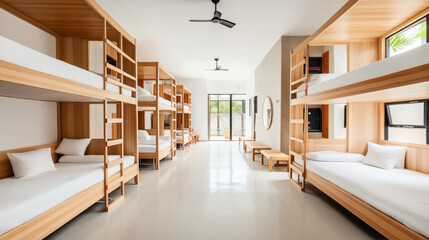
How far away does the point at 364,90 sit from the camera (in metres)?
2.02

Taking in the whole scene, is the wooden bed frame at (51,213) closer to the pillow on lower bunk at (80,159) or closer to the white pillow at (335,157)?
the pillow on lower bunk at (80,159)

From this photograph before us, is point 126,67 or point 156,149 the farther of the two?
point 156,149

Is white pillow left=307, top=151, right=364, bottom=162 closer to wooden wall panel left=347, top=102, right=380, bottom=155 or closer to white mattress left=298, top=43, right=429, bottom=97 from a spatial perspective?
wooden wall panel left=347, top=102, right=380, bottom=155

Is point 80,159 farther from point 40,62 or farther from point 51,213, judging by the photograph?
point 40,62

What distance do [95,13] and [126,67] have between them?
3.63 ft

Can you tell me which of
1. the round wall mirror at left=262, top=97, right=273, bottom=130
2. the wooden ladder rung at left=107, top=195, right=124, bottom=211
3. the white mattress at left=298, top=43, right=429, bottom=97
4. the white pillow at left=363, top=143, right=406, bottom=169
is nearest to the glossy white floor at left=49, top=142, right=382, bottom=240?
the wooden ladder rung at left=107, top=195, right=124, bottom=211

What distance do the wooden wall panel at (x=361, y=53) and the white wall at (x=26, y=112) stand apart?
16.1 feet

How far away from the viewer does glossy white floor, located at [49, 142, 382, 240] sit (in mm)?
1995

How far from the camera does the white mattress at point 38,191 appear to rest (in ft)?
4.67

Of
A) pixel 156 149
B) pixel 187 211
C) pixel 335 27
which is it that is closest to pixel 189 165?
pixel 156 149

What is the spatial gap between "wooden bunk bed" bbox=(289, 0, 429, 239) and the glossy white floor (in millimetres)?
260

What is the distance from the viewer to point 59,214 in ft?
5.95

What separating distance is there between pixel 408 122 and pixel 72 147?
5.14 meters

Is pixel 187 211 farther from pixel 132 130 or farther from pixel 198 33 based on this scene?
pixel 198 33
